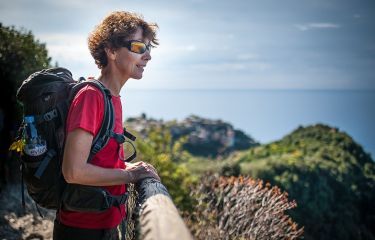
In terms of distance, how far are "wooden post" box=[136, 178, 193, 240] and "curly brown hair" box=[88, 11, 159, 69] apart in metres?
0.98

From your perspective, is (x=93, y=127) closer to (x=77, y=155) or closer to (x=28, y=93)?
(x=77, y=155)

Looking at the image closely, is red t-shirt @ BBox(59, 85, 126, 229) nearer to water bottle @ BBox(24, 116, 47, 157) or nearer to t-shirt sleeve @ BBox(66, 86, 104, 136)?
t-shirt sleeve @ BBox(66, 86, 104, 136)

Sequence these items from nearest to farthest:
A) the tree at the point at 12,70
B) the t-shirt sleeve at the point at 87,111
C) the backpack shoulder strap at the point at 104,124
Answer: the t-shirt sleeve at the point at 87,111 → the backpack shoulder strap at the point at 104,124 → the tree at the point at 12,70

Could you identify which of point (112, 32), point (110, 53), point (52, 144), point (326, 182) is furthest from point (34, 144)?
point (326, 182)

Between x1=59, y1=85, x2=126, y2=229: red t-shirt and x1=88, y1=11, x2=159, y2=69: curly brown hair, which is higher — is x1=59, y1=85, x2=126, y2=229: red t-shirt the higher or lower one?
the lower one

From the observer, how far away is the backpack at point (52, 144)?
207 centimetres

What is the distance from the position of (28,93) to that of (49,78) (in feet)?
0.52

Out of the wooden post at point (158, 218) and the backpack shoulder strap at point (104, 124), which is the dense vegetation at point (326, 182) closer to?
the wooden post at point (158, 218)

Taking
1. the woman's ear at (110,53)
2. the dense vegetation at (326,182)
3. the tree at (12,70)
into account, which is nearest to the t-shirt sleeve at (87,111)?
the woman's ear at (110,53)

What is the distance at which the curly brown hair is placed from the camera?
2.41m

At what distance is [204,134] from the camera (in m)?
61.1

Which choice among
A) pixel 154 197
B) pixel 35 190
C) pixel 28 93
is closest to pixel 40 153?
pixel 35 190

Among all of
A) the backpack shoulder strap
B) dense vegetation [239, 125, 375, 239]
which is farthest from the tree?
dense vegetation [239, 125, 375, 239]

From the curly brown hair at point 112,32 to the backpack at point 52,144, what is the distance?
0.40 meters
